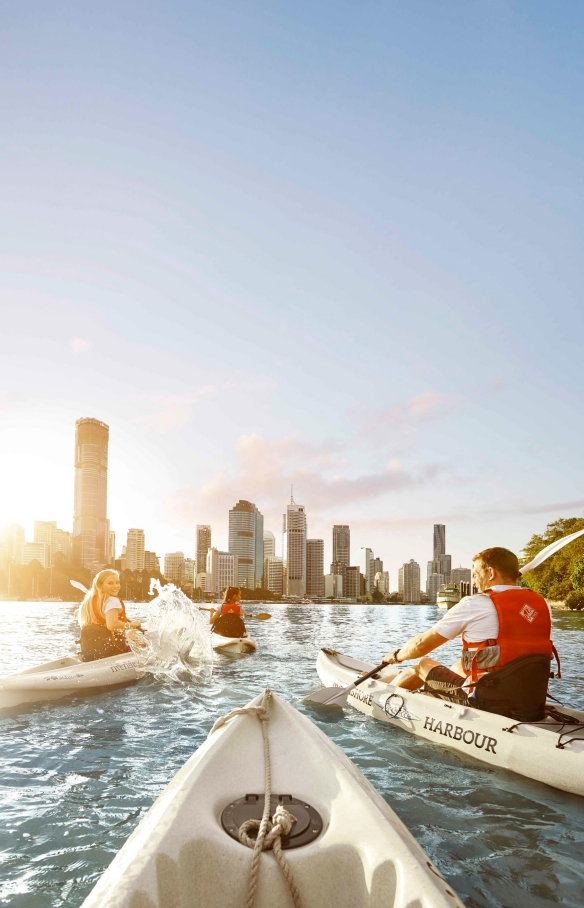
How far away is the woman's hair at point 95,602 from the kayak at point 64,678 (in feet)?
2.28

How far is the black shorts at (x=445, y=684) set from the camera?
20.5ft

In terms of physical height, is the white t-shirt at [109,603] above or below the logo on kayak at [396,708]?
above

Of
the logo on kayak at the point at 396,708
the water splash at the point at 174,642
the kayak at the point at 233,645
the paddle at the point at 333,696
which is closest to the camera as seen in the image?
the logo on kayak at the point at 396,708

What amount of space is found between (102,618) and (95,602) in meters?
0.37

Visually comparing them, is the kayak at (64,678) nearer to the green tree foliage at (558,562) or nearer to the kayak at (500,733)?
the kayak at (500,733)

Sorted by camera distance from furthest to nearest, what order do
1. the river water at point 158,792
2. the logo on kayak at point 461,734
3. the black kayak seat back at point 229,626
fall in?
1. the black kayak seat back at point 229,626
2. the logo on kayak at point 461,734
3. the river water at point 158,792

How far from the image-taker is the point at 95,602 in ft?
31.1

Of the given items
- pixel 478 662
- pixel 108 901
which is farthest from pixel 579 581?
pixel 108 901

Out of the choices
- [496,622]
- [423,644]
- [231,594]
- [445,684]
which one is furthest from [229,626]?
[496,622]

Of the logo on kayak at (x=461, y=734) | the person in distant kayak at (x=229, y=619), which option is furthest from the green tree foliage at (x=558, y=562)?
the logo on kayak at (x=461, y=734)

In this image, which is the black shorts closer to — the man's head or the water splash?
the man's head

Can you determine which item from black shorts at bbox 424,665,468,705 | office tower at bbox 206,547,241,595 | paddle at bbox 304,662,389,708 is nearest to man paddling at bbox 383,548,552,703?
black shorts at bbox 424,665,468,705

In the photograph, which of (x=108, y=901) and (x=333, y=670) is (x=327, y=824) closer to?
(x=108, y=901)

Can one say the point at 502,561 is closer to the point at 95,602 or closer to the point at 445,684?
the point at 445,684
